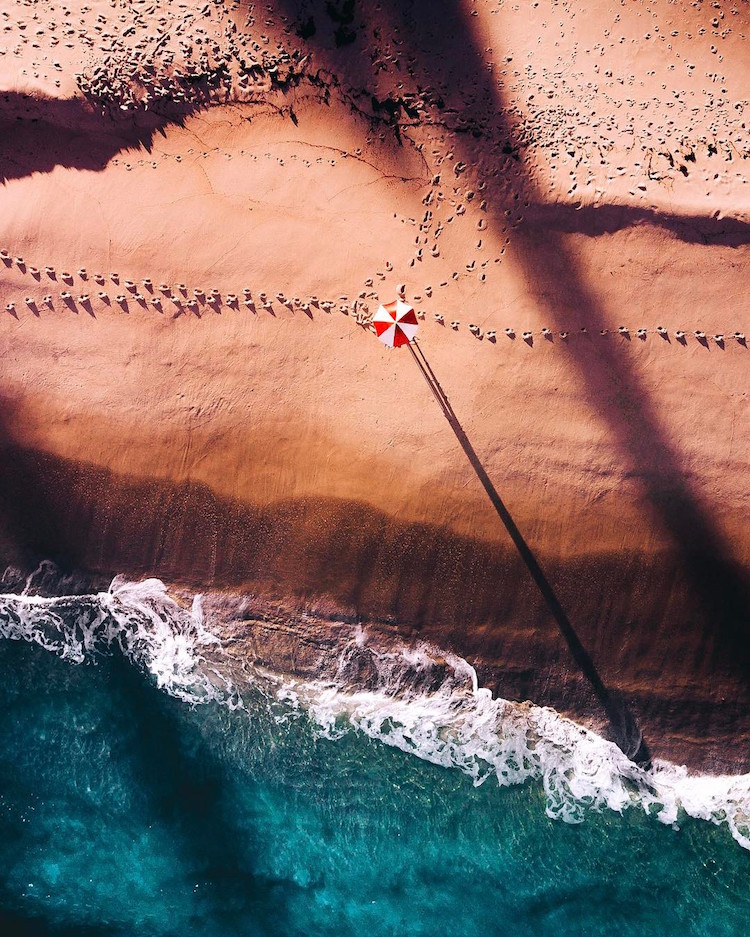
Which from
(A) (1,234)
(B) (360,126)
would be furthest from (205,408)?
(B) (360,126)

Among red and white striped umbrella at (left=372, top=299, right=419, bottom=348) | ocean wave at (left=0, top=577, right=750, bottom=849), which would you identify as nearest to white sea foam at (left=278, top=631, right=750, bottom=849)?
ocean wave at (left=0, top=577, right=750, bottom=849)

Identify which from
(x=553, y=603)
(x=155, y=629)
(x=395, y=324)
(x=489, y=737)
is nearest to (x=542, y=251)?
(x=395, y=324)

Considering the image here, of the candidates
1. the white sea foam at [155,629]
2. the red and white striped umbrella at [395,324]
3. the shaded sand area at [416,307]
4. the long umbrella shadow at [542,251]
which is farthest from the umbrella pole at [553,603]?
the white sea foam at [155,629]

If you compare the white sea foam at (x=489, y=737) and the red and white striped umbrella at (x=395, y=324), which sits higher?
the red and white striped umbrella at (x=395, y=324)

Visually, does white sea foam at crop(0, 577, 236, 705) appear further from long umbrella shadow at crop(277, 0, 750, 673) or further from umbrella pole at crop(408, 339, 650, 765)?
long umbrella shadow at crop(277, 0, 750, 673)

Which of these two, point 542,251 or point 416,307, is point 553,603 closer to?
point 416,307

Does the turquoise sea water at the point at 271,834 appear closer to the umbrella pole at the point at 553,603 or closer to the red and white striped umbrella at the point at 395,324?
the umbrella pole at the point at 553,603

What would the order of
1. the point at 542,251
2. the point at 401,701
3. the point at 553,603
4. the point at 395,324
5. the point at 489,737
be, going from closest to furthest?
the point at 395,324, the point at 542,251, the point at 553,603, the point at 489,737, the point at 401,701
